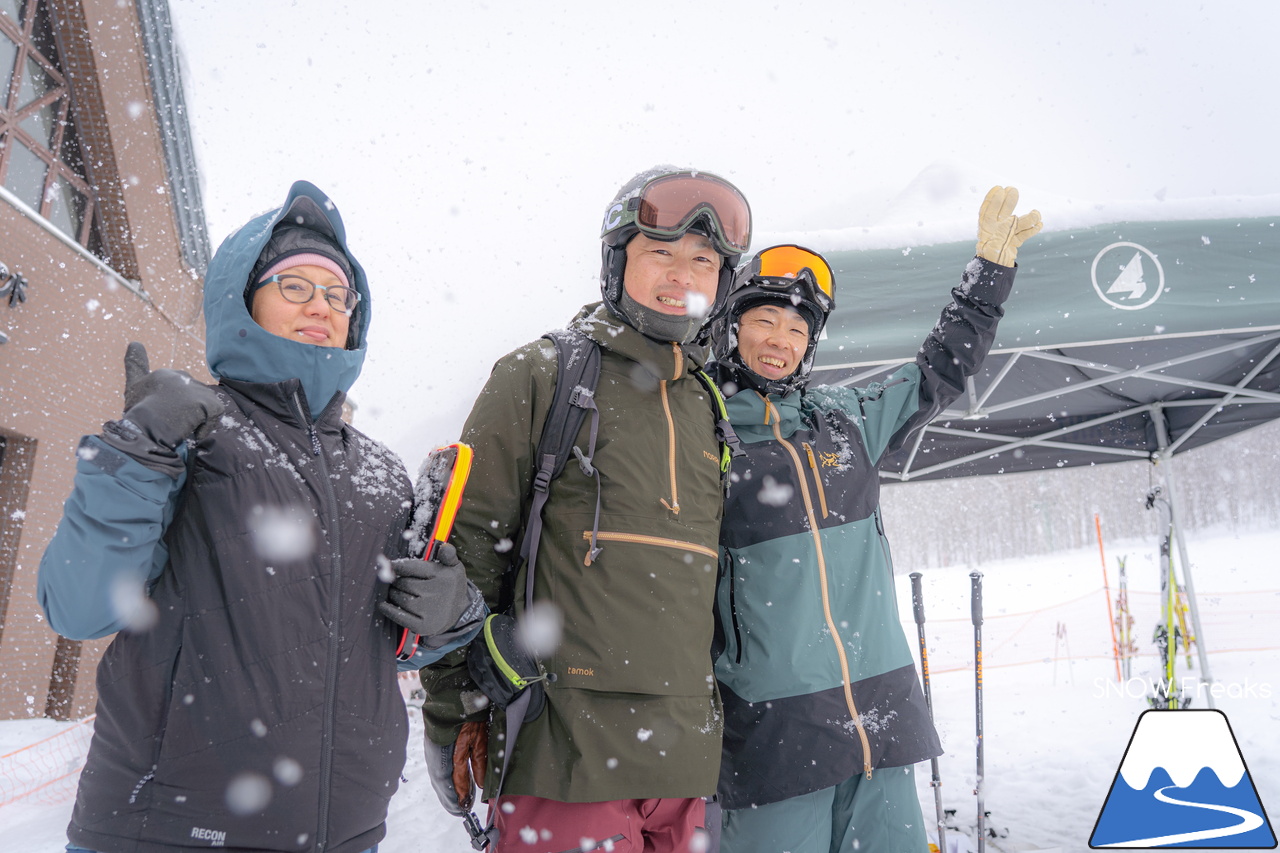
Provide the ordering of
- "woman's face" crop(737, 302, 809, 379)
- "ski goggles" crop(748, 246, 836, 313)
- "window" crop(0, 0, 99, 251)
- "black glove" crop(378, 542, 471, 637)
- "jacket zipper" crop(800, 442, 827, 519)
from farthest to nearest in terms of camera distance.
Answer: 1. "window" crop(0, 0, 99, 251)
2. "ski goggles" crop(748, 246, 836, 313)
3. "woman's face" crop(737, 302, 809, 379)
4. "jacket zipper" crop(800, 442, 827, 519)
5. "black glove" crop(378, 542, 471, 637)

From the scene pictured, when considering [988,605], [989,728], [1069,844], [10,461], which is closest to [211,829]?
[1069,844]

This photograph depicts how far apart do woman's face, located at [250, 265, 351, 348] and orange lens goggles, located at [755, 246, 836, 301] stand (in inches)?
67.4

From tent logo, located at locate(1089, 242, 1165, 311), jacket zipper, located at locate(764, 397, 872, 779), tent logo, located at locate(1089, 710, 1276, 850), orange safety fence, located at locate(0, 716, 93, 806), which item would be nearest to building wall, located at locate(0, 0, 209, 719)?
orange safety fence, located at locate(0, 716, 93, 806)

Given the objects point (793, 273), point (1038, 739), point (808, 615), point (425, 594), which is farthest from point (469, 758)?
point (1038, 739)

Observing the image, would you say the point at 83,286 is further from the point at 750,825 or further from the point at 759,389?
the point at 750,825

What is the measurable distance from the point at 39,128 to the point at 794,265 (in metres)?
10.1

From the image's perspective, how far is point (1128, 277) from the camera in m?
3.80

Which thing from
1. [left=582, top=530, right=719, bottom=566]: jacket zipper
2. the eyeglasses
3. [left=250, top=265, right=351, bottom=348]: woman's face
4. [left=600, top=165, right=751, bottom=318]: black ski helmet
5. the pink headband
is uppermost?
[left=600, top=165, right=751, bottom=318]: black ski helmet

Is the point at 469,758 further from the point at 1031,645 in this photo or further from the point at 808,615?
the point at 1031,645

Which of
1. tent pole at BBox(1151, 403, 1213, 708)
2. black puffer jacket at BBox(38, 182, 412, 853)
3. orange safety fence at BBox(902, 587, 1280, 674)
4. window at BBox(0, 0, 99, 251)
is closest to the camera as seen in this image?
black puffer jacket at BBox(38, 182, 412, 853)

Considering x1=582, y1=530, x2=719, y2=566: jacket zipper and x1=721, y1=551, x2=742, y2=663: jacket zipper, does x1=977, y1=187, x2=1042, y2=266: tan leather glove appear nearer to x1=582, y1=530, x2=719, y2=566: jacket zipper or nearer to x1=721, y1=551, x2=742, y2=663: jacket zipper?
x1=721, y1=551, x2=742, y2=663: jacket zipper

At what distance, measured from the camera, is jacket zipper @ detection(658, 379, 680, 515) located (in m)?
1.81

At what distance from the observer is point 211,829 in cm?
117

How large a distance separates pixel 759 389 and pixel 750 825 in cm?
142
